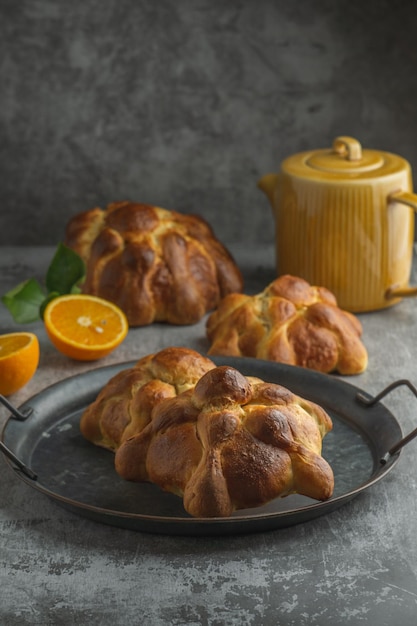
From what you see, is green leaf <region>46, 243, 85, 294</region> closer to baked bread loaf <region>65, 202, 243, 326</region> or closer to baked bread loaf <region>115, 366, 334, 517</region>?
baked bread loaf <region>65, 202, 243, 326</region>

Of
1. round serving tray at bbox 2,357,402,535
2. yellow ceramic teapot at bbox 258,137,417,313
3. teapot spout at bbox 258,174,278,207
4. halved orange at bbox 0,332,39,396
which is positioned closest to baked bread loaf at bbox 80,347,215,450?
round serving tray at bbox 2,357,402,535

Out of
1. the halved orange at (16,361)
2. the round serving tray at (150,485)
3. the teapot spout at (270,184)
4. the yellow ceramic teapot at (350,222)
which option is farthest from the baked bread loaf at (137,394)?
the teapot spout at (270,184)

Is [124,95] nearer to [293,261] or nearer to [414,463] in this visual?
[293,261]

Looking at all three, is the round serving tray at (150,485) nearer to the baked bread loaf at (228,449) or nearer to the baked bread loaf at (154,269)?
the baked bread loaf at (228,449)

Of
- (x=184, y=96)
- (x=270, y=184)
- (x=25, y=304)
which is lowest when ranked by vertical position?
(x=25, y=304)

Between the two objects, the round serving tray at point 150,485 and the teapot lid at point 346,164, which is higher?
the teapot lid at point 346,164

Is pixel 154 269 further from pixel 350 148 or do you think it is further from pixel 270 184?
pixel 350 148

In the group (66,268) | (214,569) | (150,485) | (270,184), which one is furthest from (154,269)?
(214,569)

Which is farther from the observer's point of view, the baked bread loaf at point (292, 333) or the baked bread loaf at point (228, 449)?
the baked bread loaf at point (292, 333)
